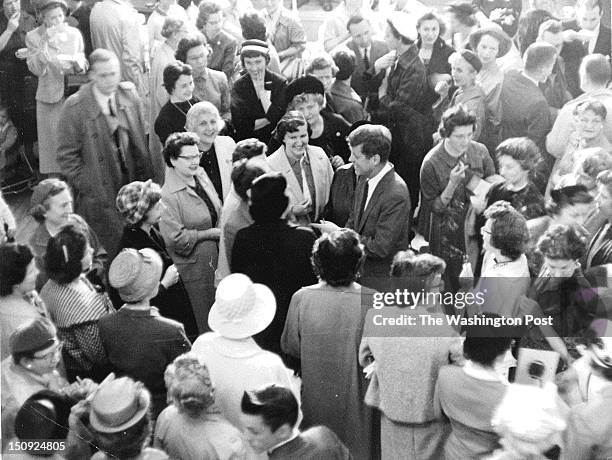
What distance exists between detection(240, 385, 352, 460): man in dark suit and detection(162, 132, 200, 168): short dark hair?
1068 millimetres

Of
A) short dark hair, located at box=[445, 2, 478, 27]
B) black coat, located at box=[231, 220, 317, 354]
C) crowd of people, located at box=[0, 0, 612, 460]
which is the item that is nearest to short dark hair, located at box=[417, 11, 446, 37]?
crowd of people, located at box=[0, 0, 612, 460]

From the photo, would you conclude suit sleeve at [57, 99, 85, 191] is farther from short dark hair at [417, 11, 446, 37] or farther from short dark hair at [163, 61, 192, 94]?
short dark hair at [417, 11, 446, 37]

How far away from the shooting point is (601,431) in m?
2.31

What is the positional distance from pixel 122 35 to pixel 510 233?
1596 millimetres

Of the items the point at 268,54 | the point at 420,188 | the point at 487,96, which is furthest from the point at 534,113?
the point at 268,54

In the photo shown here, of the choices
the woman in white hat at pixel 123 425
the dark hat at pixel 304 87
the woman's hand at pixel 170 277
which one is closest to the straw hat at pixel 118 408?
the woman in white hat at pixel 123 425

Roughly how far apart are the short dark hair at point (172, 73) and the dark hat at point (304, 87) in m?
0.41

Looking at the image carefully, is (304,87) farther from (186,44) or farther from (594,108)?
(594,108)

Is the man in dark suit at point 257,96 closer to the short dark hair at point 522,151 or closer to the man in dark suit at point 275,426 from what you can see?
the short dark hair at point 522,151

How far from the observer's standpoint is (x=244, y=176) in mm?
2844

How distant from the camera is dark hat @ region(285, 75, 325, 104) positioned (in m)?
3.36

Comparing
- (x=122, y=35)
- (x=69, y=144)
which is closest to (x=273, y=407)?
(x=69, y=144)

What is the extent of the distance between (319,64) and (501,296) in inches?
50.7

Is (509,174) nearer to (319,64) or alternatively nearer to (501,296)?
(501,296)
